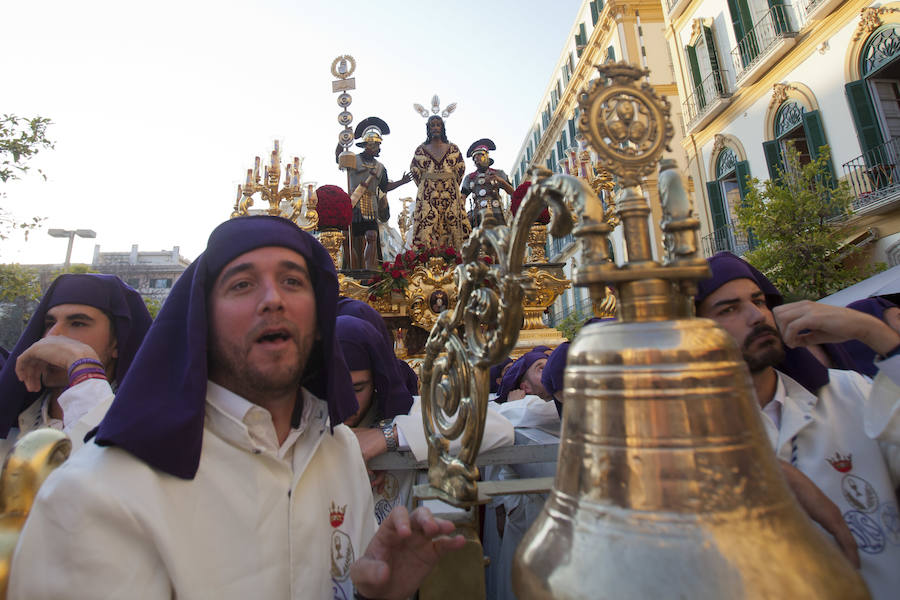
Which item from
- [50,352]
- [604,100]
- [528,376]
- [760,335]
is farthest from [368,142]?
[604,100]

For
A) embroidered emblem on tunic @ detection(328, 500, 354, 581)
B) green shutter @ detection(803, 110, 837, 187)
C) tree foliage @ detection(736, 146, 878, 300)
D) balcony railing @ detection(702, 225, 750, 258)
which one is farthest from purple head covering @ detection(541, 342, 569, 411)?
balcony railing @ detection(702, 225, 750, 258)

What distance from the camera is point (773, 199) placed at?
11742 mm

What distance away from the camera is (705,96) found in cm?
1792

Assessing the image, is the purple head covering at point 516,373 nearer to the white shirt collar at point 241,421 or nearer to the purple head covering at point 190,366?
the purple head covering at point 190,366

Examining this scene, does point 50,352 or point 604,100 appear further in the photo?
point 50,352

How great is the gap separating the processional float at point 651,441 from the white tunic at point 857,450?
1.17 metres

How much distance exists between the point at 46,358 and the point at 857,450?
321cm

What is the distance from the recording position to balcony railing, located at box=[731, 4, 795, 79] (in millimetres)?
14034

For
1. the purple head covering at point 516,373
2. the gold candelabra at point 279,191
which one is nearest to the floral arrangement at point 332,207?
the gold candelabra at point 279,191

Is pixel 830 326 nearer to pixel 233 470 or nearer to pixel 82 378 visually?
pixel 233 470

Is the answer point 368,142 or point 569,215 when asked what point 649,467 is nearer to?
point 569,215

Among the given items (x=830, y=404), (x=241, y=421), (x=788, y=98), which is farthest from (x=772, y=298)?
(x=788, y=98)

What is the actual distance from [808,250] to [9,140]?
1549cm

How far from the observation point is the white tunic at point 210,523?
3.68 ft
